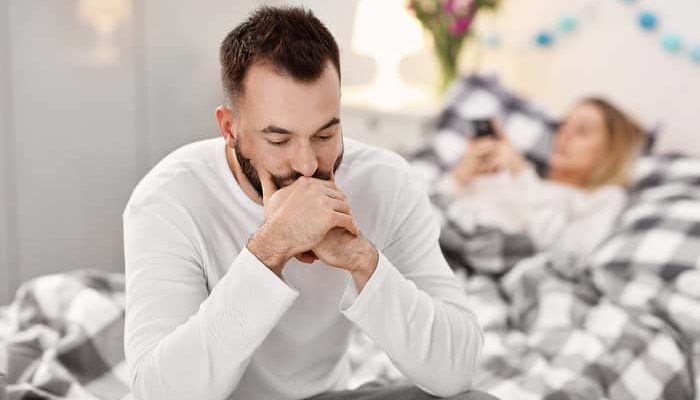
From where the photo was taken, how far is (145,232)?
48.9 inches

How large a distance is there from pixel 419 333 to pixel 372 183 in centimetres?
25

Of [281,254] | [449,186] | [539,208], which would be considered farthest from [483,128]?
[281,254]

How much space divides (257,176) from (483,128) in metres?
1.70

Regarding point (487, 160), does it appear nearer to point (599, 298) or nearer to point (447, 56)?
point (447, 56)

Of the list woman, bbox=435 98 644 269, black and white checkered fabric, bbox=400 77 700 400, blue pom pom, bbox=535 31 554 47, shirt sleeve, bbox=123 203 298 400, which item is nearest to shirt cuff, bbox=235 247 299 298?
shirt sleeve, bbox=123 203 298 400

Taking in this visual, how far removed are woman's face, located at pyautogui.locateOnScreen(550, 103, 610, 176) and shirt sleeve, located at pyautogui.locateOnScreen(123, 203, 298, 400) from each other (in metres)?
1.78

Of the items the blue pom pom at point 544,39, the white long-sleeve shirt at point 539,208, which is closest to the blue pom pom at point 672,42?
the blue pom pom at point 544,39

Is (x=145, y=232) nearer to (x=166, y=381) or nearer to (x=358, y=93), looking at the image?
(x=166, y=381)

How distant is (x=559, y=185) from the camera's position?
2.77 meters

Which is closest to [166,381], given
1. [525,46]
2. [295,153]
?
[295,153]

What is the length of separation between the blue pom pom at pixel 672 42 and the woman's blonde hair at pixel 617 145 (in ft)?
0.92

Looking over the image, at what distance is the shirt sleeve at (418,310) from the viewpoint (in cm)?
121

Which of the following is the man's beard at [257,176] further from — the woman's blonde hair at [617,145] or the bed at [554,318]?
the woman's blonde hair at [617,145]

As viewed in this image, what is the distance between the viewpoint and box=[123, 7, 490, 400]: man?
3.77ft
